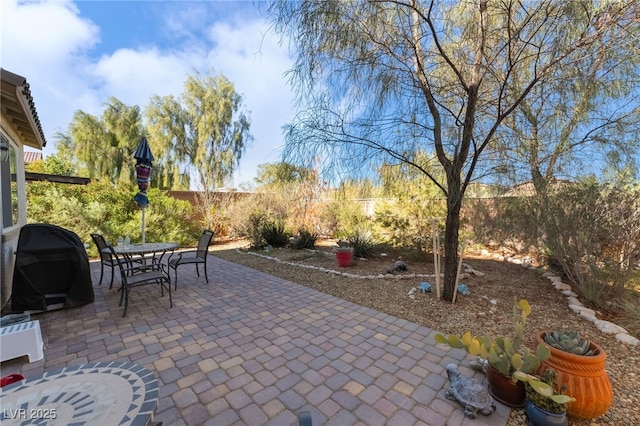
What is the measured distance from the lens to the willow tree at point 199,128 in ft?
39.5

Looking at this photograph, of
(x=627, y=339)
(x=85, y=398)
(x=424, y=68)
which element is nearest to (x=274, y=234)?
(x=424, y=68)

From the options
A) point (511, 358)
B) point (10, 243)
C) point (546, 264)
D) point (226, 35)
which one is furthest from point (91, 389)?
point (546, 264)

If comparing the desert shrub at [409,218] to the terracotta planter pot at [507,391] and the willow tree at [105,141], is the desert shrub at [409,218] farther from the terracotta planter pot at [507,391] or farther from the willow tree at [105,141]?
the willow tree at [105,141]

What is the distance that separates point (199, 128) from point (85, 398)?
1265 cm

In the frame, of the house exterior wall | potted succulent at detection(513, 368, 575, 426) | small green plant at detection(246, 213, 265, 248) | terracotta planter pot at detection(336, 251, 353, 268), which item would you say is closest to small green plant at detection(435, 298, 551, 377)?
potted succulent at detection(513, 368, 575, 426)

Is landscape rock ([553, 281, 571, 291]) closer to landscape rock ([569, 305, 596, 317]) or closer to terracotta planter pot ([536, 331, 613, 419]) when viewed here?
landscape rock ([569, 305, 596, 317])

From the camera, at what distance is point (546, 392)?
1498 mm

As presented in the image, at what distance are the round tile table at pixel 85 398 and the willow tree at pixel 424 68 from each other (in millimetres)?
2489

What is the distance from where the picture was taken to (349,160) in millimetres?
3338

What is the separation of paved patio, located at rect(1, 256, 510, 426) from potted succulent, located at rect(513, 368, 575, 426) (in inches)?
7.6

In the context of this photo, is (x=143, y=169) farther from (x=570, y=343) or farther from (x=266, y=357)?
(x=570, y=343)

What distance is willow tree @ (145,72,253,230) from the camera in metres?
12.1

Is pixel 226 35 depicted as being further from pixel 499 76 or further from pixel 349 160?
pixel 499 76

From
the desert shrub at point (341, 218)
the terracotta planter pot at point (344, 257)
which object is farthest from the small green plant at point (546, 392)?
the desert shrub at point (341, 218)
